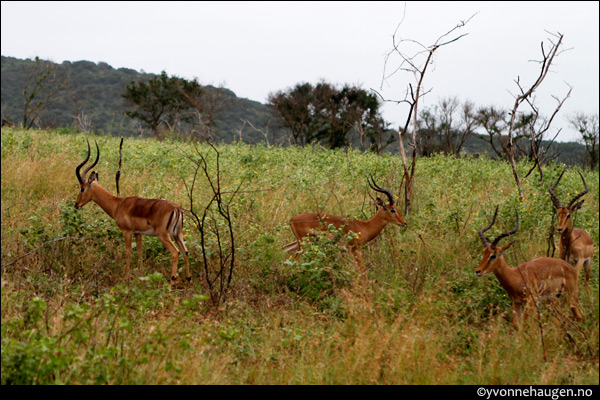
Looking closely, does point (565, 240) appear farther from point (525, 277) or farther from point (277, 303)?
point (277, 303)

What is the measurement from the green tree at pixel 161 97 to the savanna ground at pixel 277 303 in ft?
90.7

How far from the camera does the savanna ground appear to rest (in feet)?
13.3

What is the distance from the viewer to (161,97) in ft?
124

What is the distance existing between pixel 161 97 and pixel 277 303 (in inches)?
1345

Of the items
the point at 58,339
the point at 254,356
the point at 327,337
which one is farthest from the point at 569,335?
the point at 58,339

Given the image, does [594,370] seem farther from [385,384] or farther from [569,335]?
[385,384]

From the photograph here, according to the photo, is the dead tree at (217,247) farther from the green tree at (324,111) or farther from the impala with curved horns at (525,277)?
the green tree at (324,111)

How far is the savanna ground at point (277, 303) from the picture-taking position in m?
4.04

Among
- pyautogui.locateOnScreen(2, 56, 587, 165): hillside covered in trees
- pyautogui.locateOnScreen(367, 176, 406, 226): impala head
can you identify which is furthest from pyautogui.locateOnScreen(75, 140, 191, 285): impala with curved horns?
pyautogui.locateOnScreen(2, 56, 587, 165): hillside covered in trees

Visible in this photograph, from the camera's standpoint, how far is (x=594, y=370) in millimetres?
4250

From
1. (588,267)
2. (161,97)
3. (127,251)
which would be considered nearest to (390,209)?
(588,267)

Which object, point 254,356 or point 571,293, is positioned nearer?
point 254,356
